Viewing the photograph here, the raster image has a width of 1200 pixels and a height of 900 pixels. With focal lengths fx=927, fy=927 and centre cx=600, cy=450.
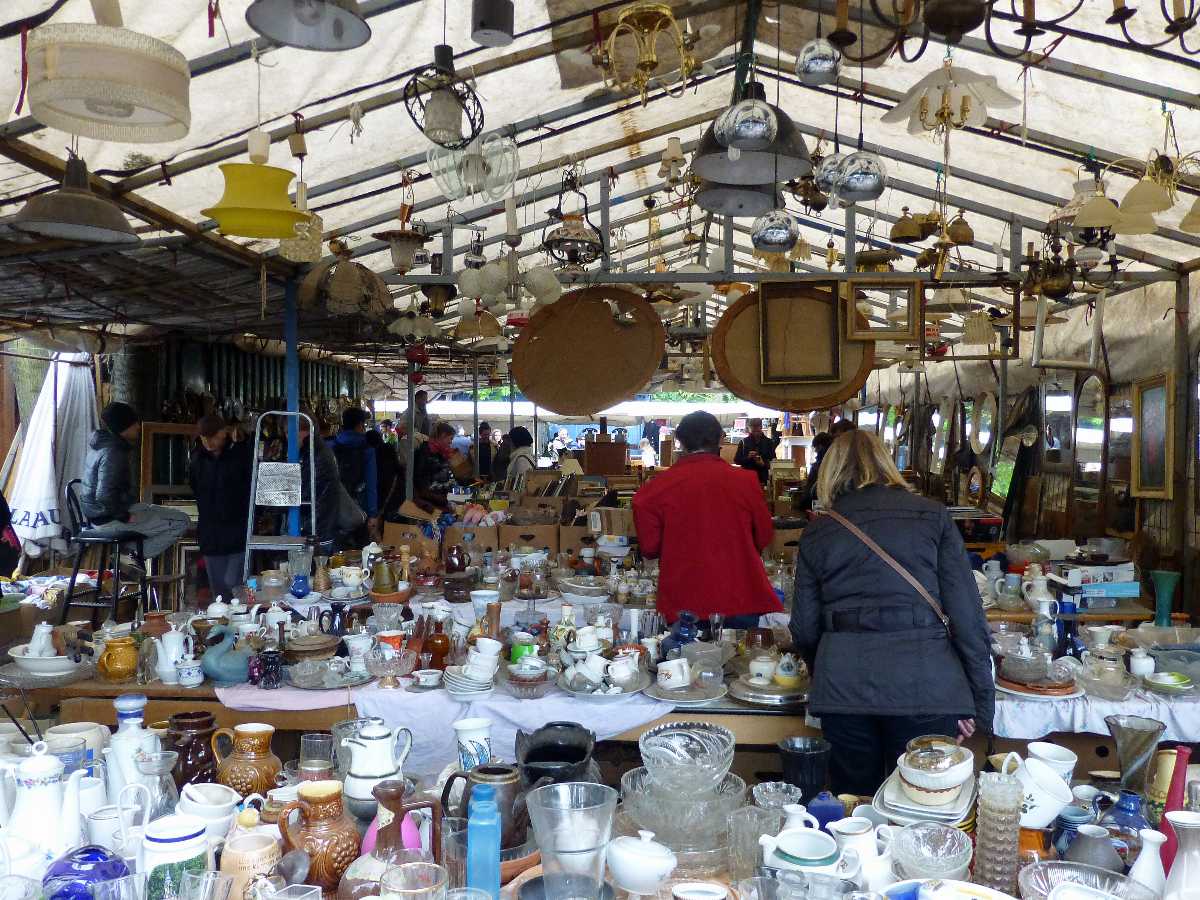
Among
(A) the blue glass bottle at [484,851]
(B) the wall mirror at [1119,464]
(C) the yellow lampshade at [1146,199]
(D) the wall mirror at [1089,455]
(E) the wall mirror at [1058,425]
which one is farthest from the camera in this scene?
(E) the wall mirror at [1058,425]

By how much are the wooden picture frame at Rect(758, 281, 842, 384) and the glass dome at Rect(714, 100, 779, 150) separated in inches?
89.2

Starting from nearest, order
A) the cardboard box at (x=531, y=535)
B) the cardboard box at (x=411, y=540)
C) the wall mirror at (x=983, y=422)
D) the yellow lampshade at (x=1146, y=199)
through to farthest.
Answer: the yellow lampshade at (x=1146, y=199), the cardboard box at (x=411, y=540), the cardboard box at (x=531, y=535), the wall mirror at (x=983, y=422)

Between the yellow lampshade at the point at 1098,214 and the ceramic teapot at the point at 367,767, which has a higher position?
the yellow lampshade at the point at 1098,214

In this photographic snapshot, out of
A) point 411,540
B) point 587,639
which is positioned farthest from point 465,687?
point 411,540

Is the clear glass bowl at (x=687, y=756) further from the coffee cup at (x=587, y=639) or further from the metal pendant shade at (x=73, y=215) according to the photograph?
the metal pendant shade at (x=73, y=215)

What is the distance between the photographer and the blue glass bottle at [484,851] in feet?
4.94

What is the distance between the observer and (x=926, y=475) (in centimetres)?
1341

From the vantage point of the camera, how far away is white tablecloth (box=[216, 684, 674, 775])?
2.82 metres

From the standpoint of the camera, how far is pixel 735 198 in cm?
384

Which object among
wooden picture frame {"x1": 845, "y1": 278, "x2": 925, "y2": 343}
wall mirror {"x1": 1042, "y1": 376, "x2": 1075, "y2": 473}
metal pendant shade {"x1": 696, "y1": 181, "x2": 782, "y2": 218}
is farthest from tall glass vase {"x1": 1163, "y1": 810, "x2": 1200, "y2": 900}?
wall mirror {"x1": 1042, "y1": 376, "x2": 1075, "y2": 473}

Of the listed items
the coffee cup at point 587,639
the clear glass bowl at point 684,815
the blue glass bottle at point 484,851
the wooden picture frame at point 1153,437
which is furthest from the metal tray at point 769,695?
the wooden picture frame at point 1153,437

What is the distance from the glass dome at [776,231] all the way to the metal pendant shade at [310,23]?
2.36 m

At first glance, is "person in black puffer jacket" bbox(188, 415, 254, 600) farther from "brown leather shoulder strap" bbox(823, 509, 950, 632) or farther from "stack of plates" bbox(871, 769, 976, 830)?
"stack of plates" bbox(871, 769, 976, 830)

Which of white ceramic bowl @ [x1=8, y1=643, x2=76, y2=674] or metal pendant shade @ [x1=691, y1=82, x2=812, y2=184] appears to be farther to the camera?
metal pendant shade @ [x1=691, y1=82, x2=812, y2=184]
